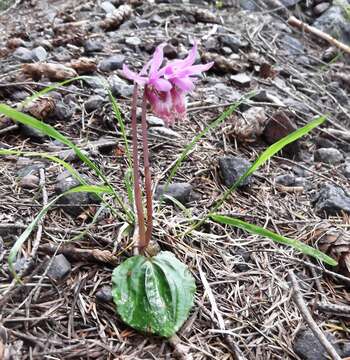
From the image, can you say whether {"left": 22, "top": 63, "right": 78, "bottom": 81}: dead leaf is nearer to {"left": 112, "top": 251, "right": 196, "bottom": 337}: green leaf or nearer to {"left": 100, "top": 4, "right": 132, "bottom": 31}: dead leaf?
{"left": 100, "top": 4, "right": 132, "bottom": 31}: dead leaf

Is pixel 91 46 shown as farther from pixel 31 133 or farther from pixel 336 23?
pixel 336 23

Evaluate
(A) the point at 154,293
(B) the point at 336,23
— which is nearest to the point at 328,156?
(A) the point at 154,293

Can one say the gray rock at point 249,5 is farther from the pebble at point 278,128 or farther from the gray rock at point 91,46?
the pebble at point 278,128

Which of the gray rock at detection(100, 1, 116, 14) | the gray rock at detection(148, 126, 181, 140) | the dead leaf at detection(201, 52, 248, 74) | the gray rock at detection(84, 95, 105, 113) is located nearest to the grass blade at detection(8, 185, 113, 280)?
the gray rock at detection(148, 126, 181, 140)

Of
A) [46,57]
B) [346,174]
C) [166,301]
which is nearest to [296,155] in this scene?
[346,174]

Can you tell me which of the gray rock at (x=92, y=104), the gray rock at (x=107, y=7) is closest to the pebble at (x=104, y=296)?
the gray rock at (x=92, y=104)
